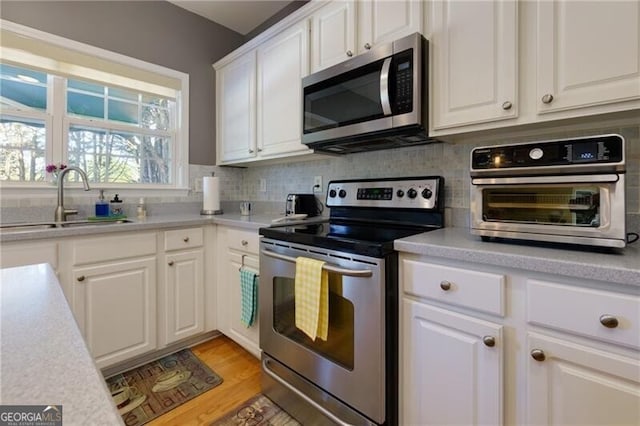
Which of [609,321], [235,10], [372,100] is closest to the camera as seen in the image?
[609,321]

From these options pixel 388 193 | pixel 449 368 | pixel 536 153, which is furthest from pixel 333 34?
pixel 449 368

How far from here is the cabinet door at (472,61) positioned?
1.18m

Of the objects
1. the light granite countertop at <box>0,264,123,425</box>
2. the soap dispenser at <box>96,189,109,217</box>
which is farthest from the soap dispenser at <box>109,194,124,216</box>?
the light granite countertop at <box>0,264,123,425</box>

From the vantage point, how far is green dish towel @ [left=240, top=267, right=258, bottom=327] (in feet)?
5.96

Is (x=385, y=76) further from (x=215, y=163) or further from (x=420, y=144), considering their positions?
(x=215, y=163)

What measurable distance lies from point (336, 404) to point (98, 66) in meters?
2.59

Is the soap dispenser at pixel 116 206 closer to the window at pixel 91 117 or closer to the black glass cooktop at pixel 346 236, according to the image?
the window at pixel 91 117

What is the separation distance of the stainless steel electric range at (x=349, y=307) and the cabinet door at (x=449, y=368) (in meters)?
0.06

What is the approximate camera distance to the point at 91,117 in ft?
7.20

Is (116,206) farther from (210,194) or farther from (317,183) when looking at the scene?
(317,183)

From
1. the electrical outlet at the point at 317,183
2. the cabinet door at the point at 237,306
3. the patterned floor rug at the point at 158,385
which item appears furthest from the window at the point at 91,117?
the patterned floor rug at the point at 158,385

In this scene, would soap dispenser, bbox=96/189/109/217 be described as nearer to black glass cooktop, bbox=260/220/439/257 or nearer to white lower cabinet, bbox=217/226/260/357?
white lower cabinet, bbox=217/226/260/357

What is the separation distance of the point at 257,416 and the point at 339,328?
0.67 m

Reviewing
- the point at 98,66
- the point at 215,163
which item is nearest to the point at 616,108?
the point at 215,163
